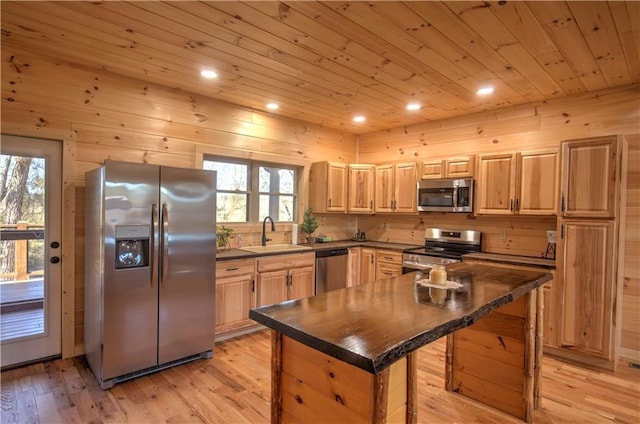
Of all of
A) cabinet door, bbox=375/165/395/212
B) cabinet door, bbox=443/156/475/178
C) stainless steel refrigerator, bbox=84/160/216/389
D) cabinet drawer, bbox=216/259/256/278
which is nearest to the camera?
stainless steel refrigerator, bbox=84/160/216/389

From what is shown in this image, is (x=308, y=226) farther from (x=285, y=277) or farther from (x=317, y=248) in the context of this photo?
(x=285, y=277)

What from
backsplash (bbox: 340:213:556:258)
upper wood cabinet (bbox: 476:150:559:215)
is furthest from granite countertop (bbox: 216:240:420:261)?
upper wood cabinet (bbox: 476:150:559:215)

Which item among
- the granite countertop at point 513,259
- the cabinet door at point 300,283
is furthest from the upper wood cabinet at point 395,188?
the cabinet door at point 300,283

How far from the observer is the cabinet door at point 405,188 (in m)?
4.79

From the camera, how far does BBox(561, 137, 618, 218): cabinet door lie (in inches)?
121

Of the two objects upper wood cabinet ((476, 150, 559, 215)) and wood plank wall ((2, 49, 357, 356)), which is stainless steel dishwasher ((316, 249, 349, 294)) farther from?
upper wood cabinet ((476, 150, 559, 215))

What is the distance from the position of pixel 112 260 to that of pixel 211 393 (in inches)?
50.1

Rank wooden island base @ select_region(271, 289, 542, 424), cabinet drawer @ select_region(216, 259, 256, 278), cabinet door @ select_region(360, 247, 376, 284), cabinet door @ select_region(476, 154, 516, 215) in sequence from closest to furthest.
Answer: wooden island base @ select_region(271, 289, 542, 424), cabinet drawer @ select_region(216, 259, 256, 278), cabinet door @ select_region(476, 154, 516, 215), cabinet door @ select_region(360, 247, 376, 284)

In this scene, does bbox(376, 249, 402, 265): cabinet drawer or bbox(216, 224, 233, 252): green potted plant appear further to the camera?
bbox(376, 249, 402, 265): cabinet drawer

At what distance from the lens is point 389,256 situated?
15.5ft

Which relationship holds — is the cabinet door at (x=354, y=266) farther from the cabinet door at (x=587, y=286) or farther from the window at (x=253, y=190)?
the cabinet door at (x=587, y=286)

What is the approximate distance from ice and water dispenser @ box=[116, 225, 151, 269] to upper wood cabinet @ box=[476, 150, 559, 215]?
3557mm

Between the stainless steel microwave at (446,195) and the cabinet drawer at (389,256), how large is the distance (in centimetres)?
67

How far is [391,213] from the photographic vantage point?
512cm
